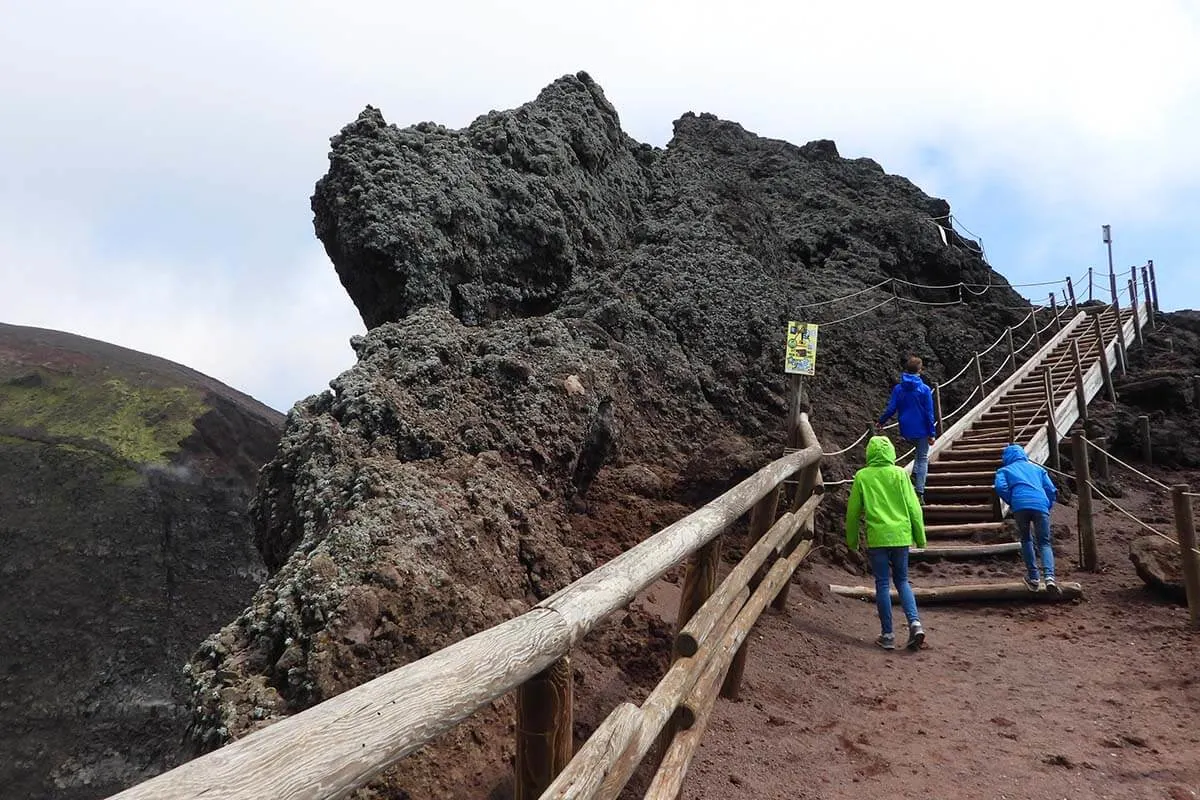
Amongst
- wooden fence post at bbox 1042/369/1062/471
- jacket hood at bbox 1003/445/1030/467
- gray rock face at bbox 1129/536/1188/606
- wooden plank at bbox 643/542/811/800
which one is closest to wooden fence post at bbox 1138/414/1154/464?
wooden fence post at bbox 1042/369/1062/471

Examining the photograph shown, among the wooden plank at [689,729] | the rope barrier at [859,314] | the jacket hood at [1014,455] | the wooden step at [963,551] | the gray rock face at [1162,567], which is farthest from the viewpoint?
the rope barrier at [859,314]

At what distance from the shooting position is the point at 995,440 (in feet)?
34.5

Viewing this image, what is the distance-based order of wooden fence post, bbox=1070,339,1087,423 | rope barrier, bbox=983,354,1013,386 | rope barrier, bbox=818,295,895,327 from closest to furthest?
rope barrier, bbox=818,295,895,327 → wooden fence post, bbox=1070,339,1087,423 → rope barrier, bbox=983,354,1013,386

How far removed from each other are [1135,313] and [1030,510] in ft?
47.7

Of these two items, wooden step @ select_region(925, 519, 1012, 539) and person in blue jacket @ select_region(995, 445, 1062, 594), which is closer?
person in blue jacket @ select_region(995, 445, 1062, 594)

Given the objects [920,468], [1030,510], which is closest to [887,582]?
[1030,510]

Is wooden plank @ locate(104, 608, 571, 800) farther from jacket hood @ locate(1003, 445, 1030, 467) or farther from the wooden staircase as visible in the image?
jacket hood @ locate(1003, 445, 1030, 467)

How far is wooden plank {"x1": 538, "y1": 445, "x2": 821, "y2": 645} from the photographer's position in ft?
6.98

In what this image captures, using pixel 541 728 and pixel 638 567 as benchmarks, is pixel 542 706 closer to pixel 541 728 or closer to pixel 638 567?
pixel 541 728

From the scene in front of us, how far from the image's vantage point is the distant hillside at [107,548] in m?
12.9

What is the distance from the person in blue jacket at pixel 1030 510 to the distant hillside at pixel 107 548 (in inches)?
436

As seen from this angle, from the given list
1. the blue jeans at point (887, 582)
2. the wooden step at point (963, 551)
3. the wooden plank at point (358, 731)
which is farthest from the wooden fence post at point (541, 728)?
the wooden step at point (963, 551)

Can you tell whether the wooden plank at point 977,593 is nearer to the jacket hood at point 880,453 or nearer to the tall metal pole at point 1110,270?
the jacket hood at point 880,453

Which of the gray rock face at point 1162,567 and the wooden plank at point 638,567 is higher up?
the wooden plank at point 638,567
